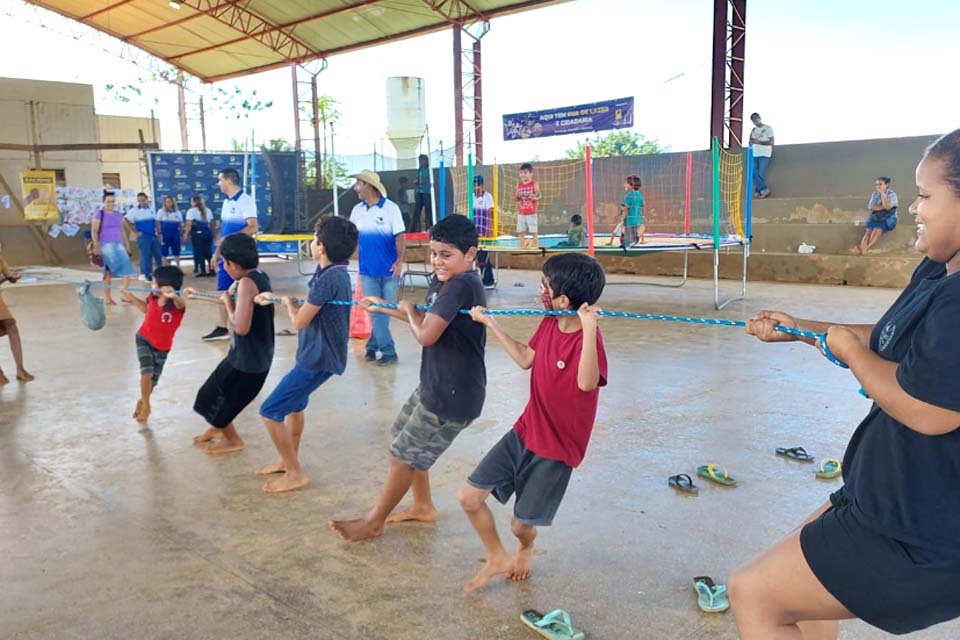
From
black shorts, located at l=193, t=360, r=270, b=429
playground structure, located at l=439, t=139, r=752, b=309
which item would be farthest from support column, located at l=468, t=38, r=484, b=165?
black shorts, located at l=193, t=360, r=270, b=429

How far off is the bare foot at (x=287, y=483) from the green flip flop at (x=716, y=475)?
201 centimetres

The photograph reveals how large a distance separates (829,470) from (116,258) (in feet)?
31.3

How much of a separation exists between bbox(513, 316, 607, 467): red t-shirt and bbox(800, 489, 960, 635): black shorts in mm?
1015

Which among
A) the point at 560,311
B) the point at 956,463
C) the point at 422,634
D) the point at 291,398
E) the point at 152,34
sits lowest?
the point at 422,634

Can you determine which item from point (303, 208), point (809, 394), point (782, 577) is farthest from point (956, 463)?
point (303, 208)

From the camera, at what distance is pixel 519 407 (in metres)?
5.10

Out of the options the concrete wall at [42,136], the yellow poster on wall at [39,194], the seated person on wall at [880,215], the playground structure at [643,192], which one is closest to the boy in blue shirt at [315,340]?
the playground structure at [643,192]

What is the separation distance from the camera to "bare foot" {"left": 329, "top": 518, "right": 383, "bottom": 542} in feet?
10.1

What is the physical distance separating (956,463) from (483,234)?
11.1 metres

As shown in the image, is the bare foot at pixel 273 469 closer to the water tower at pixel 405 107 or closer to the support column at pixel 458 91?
the support column at pixel 458 91

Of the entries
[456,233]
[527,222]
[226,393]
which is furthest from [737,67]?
[456,233]

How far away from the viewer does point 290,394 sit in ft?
11.8

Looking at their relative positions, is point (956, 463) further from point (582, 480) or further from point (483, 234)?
point (483, 234)

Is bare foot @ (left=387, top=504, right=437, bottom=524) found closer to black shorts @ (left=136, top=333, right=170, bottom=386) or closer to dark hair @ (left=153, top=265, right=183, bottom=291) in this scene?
black shorts @ (left=136, top=333, right=170, bottom=386)
